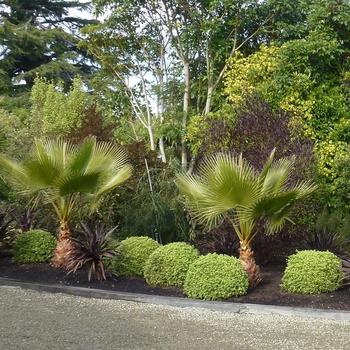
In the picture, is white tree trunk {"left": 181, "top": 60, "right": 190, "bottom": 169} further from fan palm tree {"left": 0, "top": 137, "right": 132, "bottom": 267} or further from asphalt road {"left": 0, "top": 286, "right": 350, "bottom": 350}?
asphalt road {"left": 0, "top": 286, "right": 350, "bottom": 350}

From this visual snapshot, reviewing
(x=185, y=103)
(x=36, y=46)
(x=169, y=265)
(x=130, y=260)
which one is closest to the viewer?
(x=169, y=265)

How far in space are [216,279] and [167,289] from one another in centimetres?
92

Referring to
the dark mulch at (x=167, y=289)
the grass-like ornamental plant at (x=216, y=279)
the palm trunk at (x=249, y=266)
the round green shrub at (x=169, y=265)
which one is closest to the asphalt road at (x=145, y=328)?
the grass-like ornamental plant at (x=216, y=279)

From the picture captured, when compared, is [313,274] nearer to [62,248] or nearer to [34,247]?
[62,248]

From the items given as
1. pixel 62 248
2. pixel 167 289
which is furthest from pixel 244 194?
pixel 62 248

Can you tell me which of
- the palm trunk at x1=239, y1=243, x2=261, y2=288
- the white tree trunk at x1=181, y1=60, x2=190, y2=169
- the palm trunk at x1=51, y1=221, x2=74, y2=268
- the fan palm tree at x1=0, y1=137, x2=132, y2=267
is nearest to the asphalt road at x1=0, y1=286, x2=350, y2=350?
the palm trunk at x1=239, y1=243, x2=261, y2=288

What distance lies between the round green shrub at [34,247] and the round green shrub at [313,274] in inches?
170

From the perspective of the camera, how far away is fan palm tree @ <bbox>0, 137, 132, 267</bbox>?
894 cm

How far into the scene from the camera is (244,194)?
7.86 m

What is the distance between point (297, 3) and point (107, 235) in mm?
7721

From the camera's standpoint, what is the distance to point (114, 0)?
14.2m

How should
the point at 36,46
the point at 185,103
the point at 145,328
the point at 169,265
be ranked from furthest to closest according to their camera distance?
1. the point at 36,46
2. the point at 185,103
3. the point at 169,265
4. the point at 145,328

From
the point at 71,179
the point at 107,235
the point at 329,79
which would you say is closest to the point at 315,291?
the point at 107,235

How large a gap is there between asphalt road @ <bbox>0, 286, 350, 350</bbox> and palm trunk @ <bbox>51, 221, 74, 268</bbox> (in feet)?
5.71
